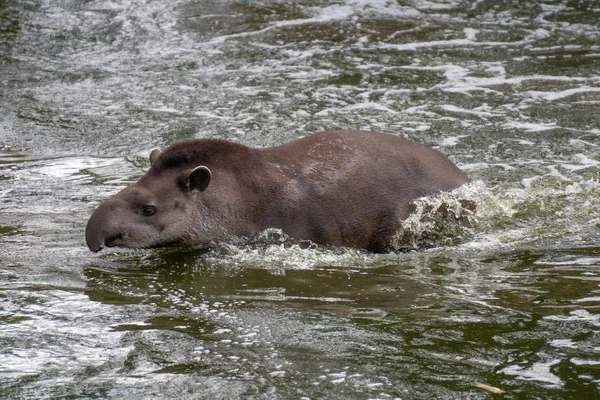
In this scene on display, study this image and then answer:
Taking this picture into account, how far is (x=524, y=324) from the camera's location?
6.26 metres

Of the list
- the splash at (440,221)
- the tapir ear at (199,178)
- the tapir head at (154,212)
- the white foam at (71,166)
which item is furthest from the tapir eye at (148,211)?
the white foam at (71,166)

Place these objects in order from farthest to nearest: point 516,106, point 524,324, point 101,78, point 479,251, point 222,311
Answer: point 101,78 < point 516,106 < point 479,251 < point 222,311 < point 524,324

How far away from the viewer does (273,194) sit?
8.62m

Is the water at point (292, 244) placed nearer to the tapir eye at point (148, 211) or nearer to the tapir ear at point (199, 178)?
the tapir eye at point (148, 211)

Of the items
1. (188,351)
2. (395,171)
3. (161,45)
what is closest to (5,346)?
(188,351)

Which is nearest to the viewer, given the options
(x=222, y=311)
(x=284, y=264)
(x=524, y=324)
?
(x=524, y=324)

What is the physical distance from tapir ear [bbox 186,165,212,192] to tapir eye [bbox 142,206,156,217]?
381 millimetres

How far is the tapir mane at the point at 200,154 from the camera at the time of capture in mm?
8555

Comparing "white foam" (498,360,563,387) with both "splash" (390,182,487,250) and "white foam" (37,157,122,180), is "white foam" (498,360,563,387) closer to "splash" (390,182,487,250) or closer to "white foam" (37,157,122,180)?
"splash" (390,182,487,250)

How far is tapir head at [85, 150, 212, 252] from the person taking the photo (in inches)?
311

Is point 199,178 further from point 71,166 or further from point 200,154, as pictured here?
point 71,166

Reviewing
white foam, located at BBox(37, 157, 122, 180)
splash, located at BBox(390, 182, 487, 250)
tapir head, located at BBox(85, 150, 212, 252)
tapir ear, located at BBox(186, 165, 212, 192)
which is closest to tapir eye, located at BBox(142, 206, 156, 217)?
tapir head, located at BBox(85, 150, 212, 252)

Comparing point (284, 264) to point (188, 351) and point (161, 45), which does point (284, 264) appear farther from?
point (161, 45)

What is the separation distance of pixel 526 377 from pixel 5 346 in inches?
121
